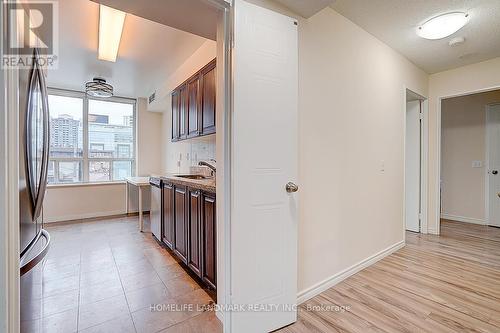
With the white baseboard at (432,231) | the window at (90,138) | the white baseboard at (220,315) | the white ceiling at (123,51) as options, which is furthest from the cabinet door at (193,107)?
the white baseboard at (432,231)

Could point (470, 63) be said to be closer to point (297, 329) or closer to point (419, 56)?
point (419, 56)

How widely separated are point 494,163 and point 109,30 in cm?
612

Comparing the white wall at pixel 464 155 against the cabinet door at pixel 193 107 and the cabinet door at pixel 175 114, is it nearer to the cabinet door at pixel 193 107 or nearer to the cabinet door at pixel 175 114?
the cabinet door at pixel 193 107

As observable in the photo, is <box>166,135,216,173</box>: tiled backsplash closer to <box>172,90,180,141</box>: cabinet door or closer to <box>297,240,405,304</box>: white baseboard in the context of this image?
<box>172,90,180,141</box>: cabinet door

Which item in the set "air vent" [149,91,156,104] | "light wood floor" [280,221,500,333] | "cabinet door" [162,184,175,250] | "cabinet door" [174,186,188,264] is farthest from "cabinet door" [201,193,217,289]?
"air vent" [149,91,156,104]

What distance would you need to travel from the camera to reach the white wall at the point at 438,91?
3258 mm

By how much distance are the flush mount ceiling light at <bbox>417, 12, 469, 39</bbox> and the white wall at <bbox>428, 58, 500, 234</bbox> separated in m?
1.52

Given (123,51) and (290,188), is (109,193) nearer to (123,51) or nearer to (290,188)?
(123,51)

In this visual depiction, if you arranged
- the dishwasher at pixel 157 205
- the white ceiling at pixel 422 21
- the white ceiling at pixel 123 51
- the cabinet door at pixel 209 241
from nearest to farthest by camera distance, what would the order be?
the cabinet door at pixel 209 241 → the white ceiling at pixel 422 21 → the white ceiling at pixel 123 51 → the dishwasher at pixel 157 205

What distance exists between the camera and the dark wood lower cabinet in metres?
1.89

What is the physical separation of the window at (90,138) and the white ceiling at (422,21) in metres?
4.76

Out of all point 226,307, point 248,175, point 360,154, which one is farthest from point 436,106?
point 226,307

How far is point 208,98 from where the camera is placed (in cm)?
255

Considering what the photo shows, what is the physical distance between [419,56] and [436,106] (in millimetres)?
991
